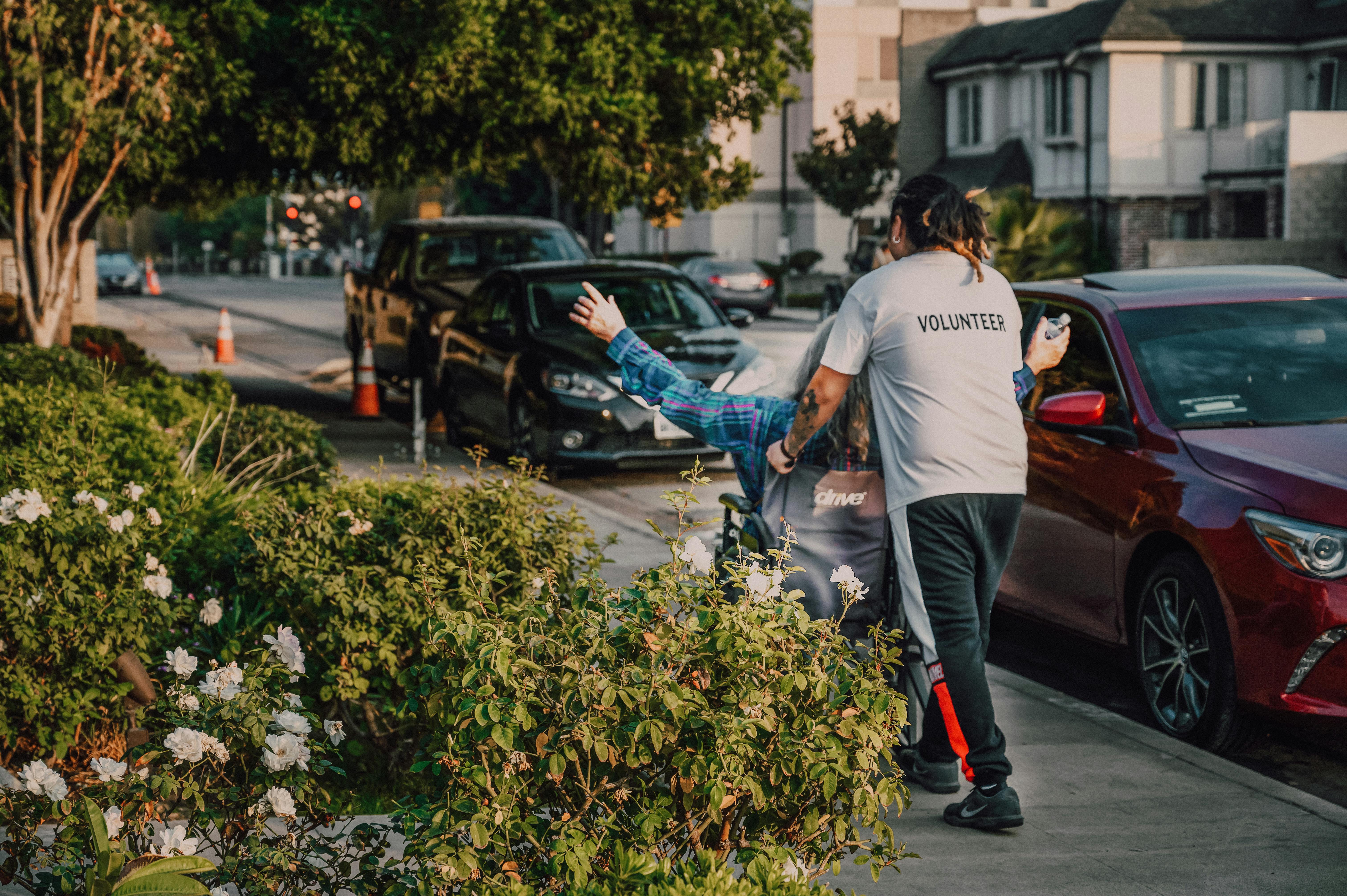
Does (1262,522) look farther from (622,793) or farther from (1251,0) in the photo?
(1251,0)

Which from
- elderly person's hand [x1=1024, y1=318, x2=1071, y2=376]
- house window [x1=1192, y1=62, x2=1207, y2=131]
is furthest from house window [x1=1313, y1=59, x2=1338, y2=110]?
elderly person's hand [x1=1024, y1=318, x2=1071, y2=376]

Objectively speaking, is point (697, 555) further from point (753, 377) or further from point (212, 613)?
point (753, 377)

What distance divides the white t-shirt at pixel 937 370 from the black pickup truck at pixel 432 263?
12189 mm

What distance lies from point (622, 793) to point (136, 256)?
112 meters

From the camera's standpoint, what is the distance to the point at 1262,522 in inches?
218

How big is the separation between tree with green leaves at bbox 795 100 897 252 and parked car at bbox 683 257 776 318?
40.0 feet

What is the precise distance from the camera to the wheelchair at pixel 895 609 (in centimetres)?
500

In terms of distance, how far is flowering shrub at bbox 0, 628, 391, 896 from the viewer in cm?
319

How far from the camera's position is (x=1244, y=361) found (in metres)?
6.56

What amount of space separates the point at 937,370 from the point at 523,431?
853 cm

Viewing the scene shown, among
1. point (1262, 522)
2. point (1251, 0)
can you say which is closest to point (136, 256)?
point (1251, 0)

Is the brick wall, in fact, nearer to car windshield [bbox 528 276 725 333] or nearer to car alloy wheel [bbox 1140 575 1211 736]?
car windshield [bbox 528 276 725 333]

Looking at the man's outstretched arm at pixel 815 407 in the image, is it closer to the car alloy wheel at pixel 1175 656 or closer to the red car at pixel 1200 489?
the red car at pixel 1200 489

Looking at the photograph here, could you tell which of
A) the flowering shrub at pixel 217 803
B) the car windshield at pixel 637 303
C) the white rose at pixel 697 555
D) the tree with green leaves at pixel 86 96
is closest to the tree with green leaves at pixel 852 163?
the car windshield at pixel 637 303
